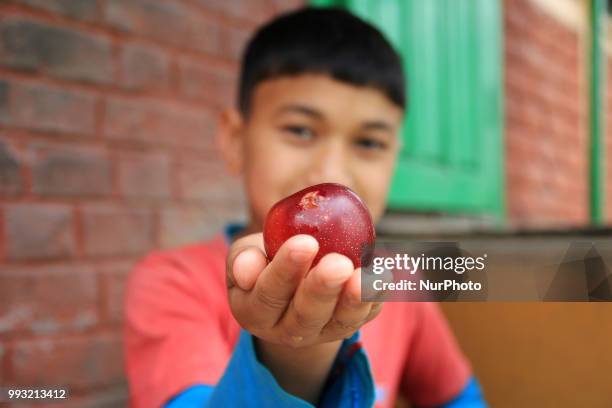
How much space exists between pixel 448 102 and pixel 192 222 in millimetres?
1208

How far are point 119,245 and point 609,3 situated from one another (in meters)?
3.69

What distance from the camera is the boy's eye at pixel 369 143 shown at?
3.38 ft

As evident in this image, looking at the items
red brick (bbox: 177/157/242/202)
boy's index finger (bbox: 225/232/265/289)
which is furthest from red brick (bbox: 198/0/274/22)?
boy's index finger (bbox: 225/232/265/289)

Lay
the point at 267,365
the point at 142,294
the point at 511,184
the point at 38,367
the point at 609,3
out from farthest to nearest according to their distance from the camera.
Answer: the point at 609,3 < the point at 511,184 < the point at 38,367 < the point at 142,294 < the point at 267,365

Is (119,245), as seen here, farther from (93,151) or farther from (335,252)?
(335,252)

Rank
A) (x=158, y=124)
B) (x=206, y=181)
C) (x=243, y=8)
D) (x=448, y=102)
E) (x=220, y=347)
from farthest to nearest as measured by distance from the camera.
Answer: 1. (x=448, y=102)
2. (x=243, y=8)
3. (x=206, y=181)
4. (x=158, y=124)
5. (x=220, y=347)

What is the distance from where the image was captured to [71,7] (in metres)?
1.17

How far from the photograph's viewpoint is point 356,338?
21.7 inches

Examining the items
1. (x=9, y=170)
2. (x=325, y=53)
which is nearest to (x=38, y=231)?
(x=9, y=170)

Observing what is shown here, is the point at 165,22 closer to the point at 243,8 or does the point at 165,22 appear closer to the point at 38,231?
the point at 243,8

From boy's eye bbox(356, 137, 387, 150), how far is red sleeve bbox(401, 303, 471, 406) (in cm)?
34

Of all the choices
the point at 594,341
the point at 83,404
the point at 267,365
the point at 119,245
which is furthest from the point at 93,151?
the point at 594,341

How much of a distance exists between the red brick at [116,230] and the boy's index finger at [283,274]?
84 centimetres

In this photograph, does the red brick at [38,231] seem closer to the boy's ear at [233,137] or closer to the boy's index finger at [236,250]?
the boy's ear at [233,137]
